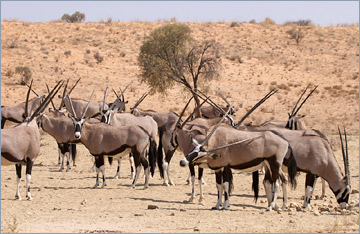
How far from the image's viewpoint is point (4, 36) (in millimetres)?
46938

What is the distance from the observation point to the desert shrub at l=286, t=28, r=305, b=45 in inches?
2142

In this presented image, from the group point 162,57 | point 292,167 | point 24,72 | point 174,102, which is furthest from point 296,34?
point 292,167

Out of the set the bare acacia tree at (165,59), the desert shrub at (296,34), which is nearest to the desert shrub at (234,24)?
the desert shrub at (296,34)

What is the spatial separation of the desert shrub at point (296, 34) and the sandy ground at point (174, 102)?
546 mm

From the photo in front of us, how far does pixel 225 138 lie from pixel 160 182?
14.5ft

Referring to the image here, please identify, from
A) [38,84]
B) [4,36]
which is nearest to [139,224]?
[38,84]

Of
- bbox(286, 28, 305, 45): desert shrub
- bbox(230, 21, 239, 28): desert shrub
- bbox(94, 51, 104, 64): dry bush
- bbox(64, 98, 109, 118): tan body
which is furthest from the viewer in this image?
bbox(230, 21, 239, 28): desert shrub

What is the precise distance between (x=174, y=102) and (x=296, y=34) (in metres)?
24.3

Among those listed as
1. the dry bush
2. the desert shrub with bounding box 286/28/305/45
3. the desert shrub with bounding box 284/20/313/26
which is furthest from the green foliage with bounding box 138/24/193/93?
the desert shrub with bounding box 284/20/313/26

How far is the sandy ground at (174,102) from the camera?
30.1 feet

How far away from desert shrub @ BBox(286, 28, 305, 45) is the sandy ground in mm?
546

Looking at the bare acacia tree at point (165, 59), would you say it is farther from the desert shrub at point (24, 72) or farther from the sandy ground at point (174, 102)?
the desert shrub at point (24, 72)

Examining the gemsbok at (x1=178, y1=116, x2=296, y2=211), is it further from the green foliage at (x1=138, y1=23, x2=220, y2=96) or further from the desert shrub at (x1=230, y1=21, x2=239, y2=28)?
the desert shrub at (x1=230, y1=21, x2=239, y2=28)

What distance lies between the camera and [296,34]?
55219 mm
